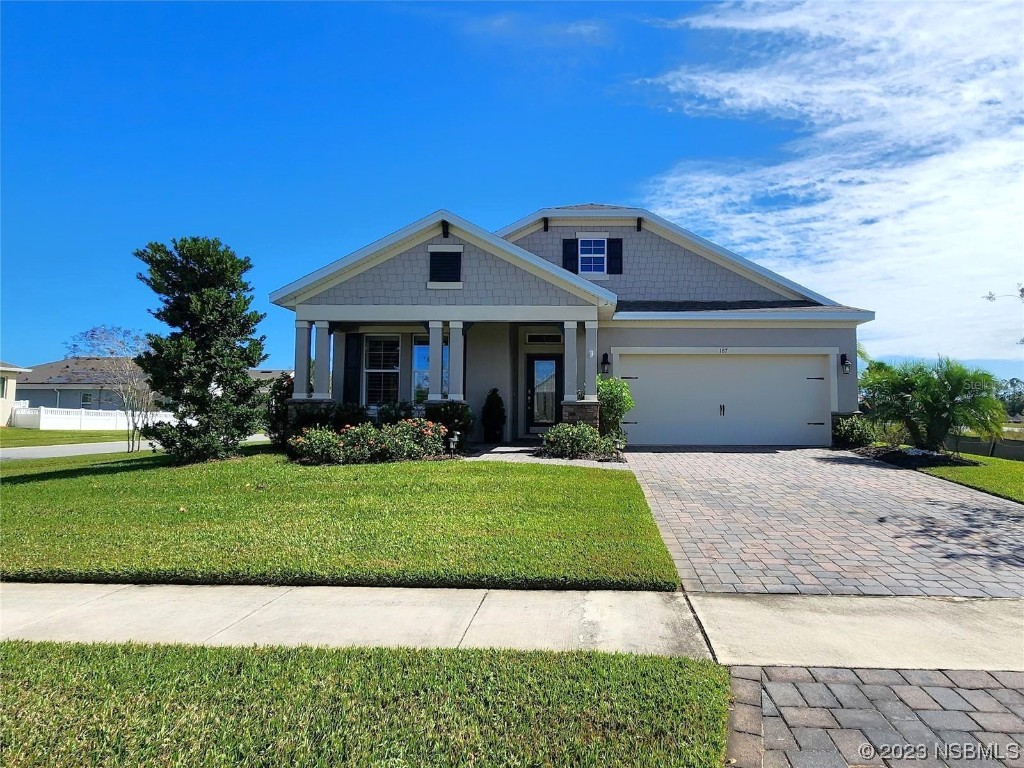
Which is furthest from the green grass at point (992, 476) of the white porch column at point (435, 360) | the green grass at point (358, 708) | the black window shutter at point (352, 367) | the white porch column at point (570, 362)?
the black window shutter at point (352, 367)

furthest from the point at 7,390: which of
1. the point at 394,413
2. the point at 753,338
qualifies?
the point at 753,338

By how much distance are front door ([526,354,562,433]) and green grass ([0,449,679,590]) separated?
223 inches

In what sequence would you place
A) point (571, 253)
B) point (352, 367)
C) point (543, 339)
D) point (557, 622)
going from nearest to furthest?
point (557, 622), point (352, 367), point (543, 339), point (571, 253)

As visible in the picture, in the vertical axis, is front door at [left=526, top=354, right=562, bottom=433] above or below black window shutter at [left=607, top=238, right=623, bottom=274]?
below

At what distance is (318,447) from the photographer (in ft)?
38.2

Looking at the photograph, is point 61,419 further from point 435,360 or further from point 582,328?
point 582,328

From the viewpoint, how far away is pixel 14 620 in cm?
448

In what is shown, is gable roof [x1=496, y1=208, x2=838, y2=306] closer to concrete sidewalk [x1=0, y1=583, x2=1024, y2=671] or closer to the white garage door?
the white garage door

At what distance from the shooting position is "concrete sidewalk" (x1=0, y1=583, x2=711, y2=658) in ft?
13.0

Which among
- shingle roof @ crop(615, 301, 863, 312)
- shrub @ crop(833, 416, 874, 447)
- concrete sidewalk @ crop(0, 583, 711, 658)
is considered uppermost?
shingle roof @ crop(615, 301, 863, 312)

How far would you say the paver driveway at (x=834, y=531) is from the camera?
5.17 m

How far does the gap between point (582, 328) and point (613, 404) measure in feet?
6.88

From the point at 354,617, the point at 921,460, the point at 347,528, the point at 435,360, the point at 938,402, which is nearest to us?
the point at 354,617

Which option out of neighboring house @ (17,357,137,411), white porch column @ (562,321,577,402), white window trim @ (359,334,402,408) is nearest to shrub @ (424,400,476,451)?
white porch column @ (562,321,577,402)
